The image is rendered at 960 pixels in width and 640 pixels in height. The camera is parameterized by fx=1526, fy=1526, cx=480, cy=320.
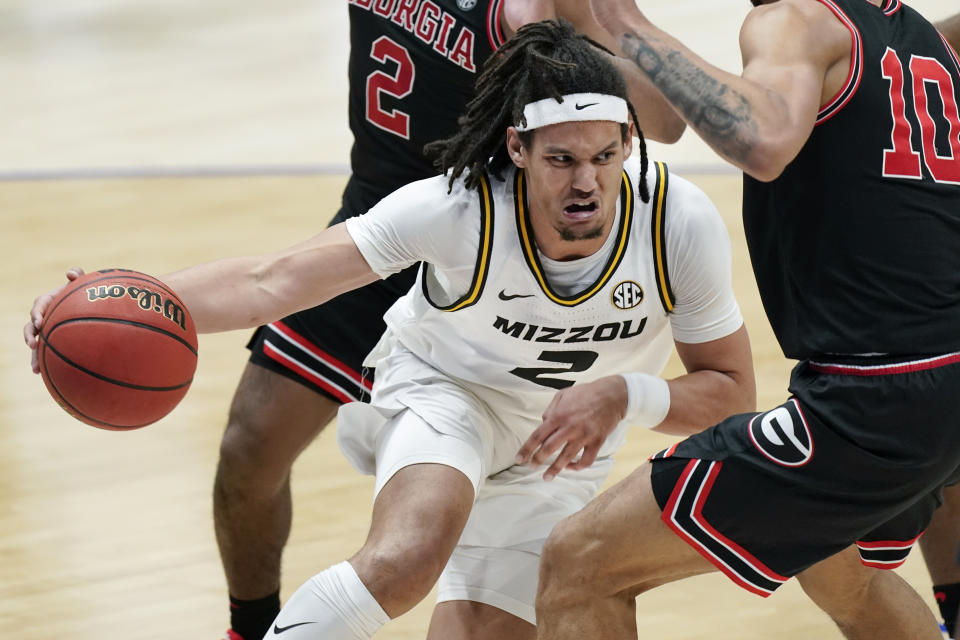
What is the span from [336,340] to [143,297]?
40.3 inches

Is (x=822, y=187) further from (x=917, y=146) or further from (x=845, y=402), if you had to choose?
(x=845, y=402)

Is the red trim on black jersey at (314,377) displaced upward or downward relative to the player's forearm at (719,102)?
downward

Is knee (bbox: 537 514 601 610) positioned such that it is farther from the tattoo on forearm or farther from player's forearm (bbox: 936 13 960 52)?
player's forearm (bbox: 936 13 960 52)

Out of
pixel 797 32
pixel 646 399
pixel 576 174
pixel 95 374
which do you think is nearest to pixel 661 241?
pixel 576 174

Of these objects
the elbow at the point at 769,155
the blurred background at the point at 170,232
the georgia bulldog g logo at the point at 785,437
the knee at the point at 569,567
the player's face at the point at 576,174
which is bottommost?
the blurred background at the point at 170,232

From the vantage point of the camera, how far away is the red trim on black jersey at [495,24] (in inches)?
164

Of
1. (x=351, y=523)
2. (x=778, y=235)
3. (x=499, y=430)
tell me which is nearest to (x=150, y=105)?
(x=351, y=523)

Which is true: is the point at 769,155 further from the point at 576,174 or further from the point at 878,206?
the point at 576,174

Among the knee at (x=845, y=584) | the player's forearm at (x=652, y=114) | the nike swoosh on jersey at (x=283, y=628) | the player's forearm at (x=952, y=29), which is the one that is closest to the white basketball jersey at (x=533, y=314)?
the player's forearm at (x=652, y=114)

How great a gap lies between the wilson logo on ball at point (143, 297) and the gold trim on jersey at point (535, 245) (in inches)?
32.6

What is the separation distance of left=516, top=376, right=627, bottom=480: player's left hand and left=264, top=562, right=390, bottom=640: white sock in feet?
1.52

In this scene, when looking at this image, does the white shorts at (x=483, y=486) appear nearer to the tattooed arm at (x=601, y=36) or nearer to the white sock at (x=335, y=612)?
the white sock at (x=335, y=612)

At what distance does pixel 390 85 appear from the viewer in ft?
14.4

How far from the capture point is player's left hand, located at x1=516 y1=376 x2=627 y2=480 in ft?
11.1
